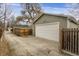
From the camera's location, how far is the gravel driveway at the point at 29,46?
2480mm

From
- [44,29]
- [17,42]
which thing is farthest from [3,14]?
[44,29]

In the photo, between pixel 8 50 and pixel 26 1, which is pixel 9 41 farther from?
pixel 26 1

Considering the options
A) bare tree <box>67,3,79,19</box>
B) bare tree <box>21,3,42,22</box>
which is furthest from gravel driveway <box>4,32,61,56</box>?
bare tree <box>67,3,79,19</box>

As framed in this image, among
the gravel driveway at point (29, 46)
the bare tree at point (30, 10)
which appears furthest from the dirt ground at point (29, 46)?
the bare tree at point (30, 10)

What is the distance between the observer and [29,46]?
8.21ft

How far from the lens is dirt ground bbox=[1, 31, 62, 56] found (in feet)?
8.14

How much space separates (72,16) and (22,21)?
623 mm

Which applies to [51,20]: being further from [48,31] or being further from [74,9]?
[74,9]

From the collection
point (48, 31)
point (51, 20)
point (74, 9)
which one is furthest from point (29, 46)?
point (74, 9)

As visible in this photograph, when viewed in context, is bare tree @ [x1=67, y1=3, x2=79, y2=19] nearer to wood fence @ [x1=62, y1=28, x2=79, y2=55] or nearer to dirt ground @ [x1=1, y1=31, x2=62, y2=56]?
wood fence @ [x1=62, y1=28, x2=79, y2=55]

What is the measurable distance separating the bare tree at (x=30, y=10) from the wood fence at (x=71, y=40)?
16.1 inches

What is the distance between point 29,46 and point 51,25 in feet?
1.25

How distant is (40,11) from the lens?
250 centimetres

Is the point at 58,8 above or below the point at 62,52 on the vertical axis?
above
